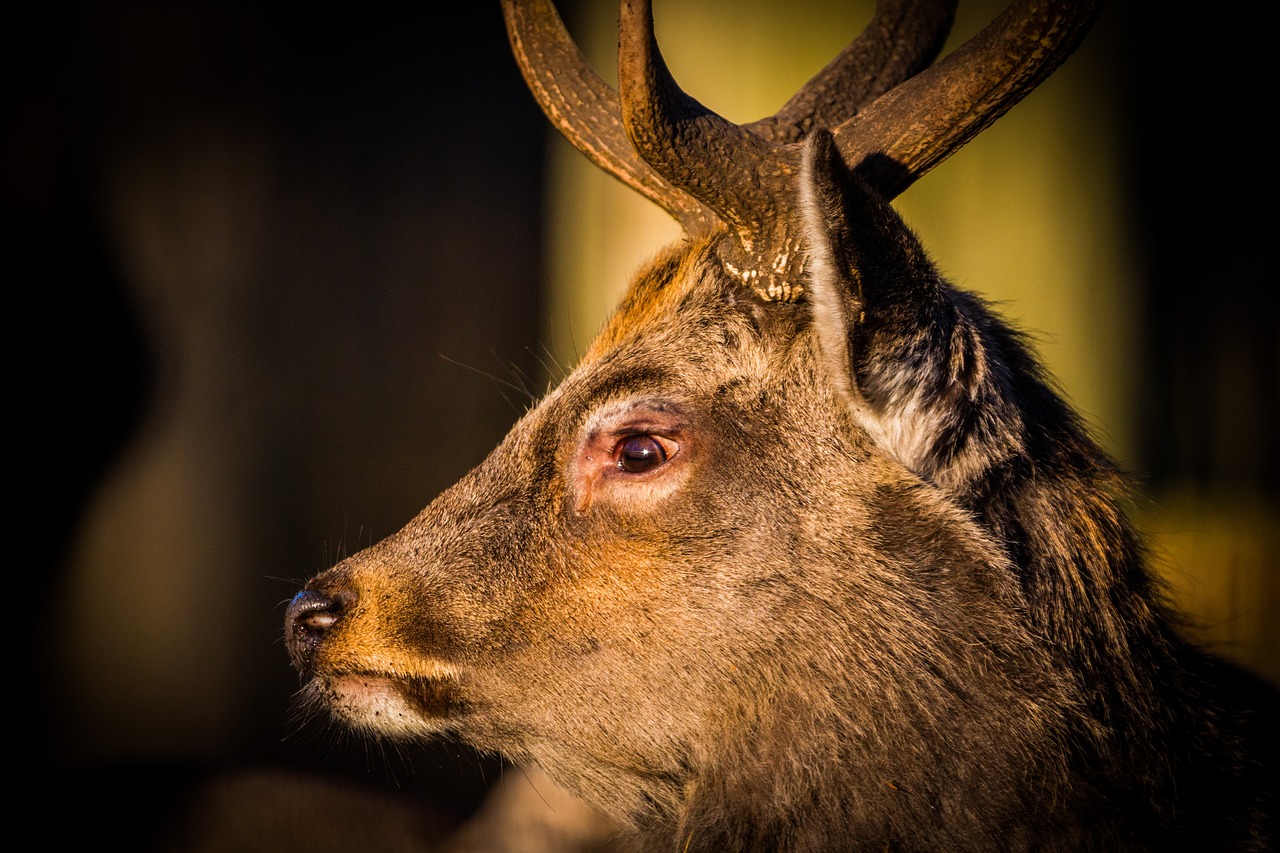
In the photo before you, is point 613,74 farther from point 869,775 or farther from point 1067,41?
point 869,775

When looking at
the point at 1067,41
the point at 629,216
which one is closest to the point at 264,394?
the point at 629,216

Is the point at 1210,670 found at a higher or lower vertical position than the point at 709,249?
lower

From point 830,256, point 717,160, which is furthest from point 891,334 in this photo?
point 717,160

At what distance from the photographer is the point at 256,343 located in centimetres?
524

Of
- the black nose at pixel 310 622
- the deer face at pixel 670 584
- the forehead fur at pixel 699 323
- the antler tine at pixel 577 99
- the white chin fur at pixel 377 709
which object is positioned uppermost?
the antler tine at pixel 577 99

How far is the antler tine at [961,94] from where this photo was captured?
210 centimetres

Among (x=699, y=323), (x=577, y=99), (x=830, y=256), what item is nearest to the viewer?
(x=830, y=256)

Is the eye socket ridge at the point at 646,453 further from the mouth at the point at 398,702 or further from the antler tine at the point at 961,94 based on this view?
the antler tine at the point at 961,94

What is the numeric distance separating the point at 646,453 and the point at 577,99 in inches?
46.7

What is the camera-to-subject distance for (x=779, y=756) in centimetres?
237

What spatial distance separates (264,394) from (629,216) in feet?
8.27

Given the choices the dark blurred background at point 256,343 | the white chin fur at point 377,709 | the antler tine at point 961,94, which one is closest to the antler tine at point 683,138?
the antler tine at point 961,94

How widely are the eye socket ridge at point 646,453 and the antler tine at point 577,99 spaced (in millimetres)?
849

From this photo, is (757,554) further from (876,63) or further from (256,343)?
(256,343)
